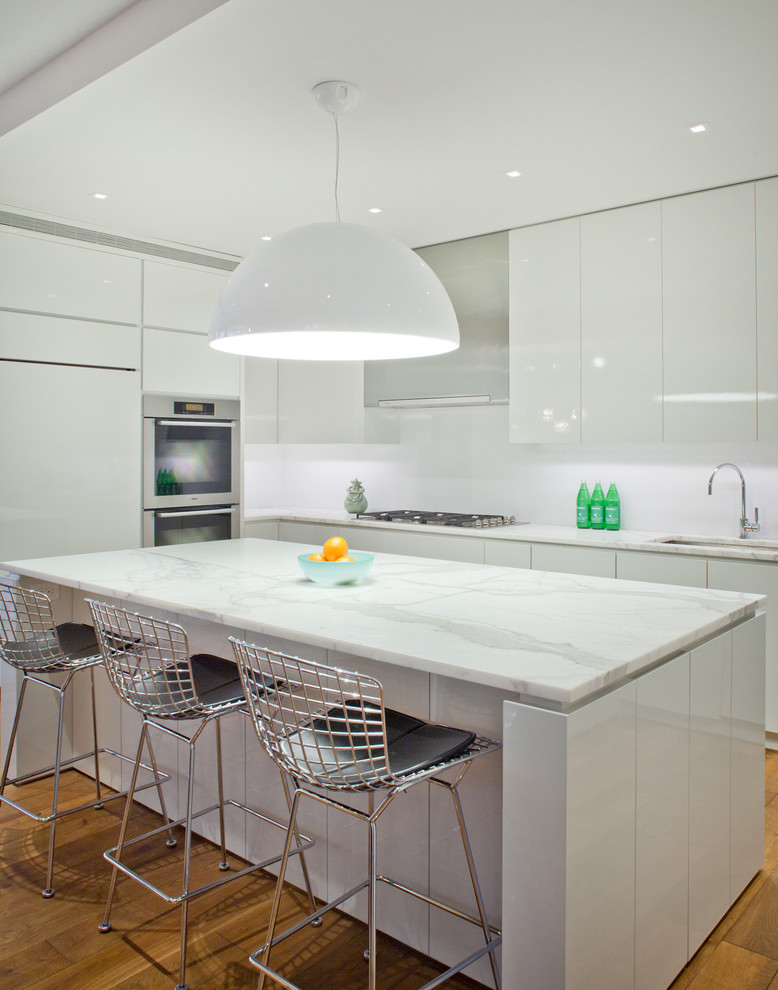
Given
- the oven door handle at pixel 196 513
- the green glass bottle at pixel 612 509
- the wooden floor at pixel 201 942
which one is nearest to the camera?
the wooden floor at pixel 201 942

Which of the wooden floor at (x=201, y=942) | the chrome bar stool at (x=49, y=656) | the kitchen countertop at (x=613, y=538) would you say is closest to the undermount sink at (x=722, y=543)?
the kitchen countertop at (x=613, y=538)

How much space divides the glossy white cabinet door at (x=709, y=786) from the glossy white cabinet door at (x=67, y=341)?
11.7ft

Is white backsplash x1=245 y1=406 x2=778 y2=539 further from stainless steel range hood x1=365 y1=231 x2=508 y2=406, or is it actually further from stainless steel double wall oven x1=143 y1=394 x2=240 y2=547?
stainless steel double wall oven x1=143 y1=394 x2=240 y2=547

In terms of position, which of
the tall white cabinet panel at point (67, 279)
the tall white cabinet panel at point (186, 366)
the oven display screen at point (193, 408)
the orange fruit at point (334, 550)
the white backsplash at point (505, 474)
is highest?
the tall white cabinet panel at point (67, 279)

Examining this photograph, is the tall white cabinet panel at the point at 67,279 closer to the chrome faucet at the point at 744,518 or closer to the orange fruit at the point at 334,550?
the orange fruit at the point at 334,550

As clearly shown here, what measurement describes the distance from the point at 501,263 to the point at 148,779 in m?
3.23

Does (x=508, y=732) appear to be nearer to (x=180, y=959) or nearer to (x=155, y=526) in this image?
(x=180, y=959)

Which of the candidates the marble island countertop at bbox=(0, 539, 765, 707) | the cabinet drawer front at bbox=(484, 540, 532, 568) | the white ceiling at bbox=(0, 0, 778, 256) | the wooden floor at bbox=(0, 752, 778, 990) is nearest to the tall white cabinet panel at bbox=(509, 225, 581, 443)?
the white ceiling at bbox=(0, 0, 778, 256)

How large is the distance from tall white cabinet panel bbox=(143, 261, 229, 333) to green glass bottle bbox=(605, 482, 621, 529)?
2583mm

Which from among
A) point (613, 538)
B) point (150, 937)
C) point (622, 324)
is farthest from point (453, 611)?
point (622, 324)

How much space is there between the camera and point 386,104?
109 inches

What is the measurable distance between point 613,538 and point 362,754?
251 centimetres

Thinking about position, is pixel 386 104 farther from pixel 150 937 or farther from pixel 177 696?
pixel 150 937

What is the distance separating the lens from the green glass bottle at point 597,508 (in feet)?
14.6
